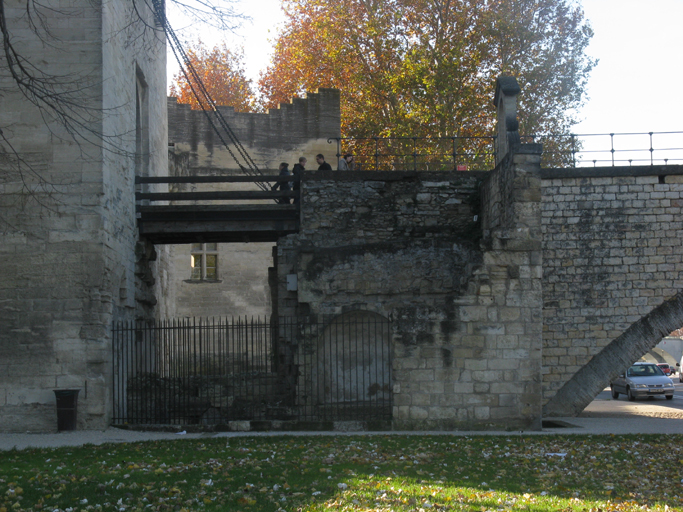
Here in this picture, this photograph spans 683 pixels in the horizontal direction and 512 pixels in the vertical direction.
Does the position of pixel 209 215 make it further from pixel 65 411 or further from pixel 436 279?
pixel 65 411

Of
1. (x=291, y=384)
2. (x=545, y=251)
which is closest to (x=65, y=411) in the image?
(x=291, y=384)

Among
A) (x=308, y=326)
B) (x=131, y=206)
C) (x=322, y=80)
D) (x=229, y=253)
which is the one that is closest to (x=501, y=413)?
(x=308, y=326)

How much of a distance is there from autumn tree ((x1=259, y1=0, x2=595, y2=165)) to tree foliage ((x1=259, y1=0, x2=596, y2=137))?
36mm

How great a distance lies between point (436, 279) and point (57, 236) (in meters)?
6.95

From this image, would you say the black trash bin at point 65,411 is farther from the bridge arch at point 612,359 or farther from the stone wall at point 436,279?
the bridge arch at point 612,359

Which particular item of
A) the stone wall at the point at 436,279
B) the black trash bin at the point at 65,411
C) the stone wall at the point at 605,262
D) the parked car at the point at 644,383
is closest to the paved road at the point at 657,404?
the parked car at the point at 644,383

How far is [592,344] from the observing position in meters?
16.0

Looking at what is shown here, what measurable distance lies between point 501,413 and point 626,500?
507 centimetres

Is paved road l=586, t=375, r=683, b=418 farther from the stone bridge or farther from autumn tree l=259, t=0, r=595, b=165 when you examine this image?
autumn tree l=259, t=0, r=595, b=165

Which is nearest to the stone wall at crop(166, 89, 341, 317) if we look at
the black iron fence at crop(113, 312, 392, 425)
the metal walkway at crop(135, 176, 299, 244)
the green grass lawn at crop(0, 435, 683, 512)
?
the metal walkway at crop(135, 176, 299, 244)

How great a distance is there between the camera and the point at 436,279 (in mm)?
14797

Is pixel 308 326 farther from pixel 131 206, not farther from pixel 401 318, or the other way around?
pixel 131 206

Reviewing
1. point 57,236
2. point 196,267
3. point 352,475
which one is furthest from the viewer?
point 196,267

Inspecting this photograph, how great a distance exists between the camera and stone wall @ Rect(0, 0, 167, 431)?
12422 millimetres
